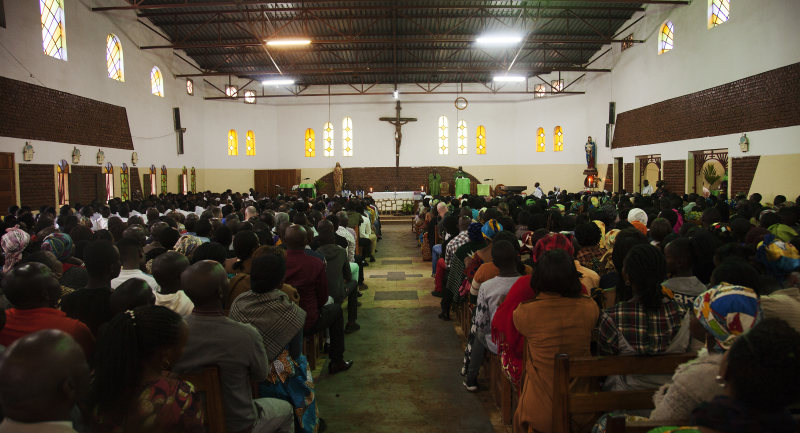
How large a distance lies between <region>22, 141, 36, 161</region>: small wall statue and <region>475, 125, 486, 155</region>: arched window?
62.7ft

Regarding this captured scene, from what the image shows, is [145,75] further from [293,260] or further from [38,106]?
[293,260]

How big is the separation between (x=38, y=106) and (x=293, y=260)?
36.0 feet

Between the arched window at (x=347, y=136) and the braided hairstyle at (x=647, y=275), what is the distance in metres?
24.0

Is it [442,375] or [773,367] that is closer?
[773,367]

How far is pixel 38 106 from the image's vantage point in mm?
11742

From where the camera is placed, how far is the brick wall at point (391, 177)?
84.7ft

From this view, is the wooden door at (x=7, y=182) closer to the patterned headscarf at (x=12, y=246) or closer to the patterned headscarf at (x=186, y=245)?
the patterned headscarf at (x=12, y=246)

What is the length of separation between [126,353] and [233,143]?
2417cm

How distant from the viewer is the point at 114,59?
15367 millimetres

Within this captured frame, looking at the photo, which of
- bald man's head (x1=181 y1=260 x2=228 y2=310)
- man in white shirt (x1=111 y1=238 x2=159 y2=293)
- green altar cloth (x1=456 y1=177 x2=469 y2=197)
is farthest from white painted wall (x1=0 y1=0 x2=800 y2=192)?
bald man's head (x1=181 y1=260 x2=228 y2=310)

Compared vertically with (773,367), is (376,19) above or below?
above

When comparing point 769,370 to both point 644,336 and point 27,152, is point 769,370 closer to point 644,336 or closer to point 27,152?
point 644,336

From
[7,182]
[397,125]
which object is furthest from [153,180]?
[397,125]

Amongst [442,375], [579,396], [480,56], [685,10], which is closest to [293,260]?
[442,375]
